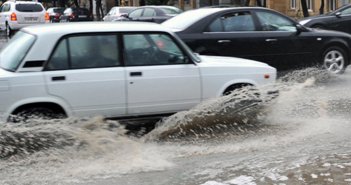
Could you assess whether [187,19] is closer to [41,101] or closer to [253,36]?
[253,36]

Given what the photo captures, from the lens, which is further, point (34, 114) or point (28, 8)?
point (28, 8)

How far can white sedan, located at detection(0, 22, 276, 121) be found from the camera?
6.40 meters

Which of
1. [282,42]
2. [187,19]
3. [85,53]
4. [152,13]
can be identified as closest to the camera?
[85,53]

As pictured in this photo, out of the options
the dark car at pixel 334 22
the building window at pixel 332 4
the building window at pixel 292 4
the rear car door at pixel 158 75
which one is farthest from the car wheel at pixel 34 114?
the building window at pixel 292 4

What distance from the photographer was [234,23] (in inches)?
415

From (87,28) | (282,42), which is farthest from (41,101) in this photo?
(282,42)

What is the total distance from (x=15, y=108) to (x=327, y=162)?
340 cm

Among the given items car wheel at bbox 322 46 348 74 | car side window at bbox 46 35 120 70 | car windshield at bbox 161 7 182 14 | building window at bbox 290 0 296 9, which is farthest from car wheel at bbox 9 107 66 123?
building window at bbox 290 0 296 9

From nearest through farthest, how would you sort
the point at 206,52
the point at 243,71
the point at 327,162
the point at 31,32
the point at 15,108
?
the point at 327,162 → the point at 15,108 → the point at 31,32 → the point at 243,71 → the point at 206,52

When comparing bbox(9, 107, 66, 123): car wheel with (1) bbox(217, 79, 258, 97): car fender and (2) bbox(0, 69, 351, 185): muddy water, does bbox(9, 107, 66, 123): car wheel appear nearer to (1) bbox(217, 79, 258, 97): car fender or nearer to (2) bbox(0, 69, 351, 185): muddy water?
(2) bbox(0, 69, 351, 185): muddy water

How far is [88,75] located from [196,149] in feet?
4.97

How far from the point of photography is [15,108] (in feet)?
20.6

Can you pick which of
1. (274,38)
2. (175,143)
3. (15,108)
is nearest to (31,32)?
(15,108)

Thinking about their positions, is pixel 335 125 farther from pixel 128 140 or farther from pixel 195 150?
pixel 128 140
